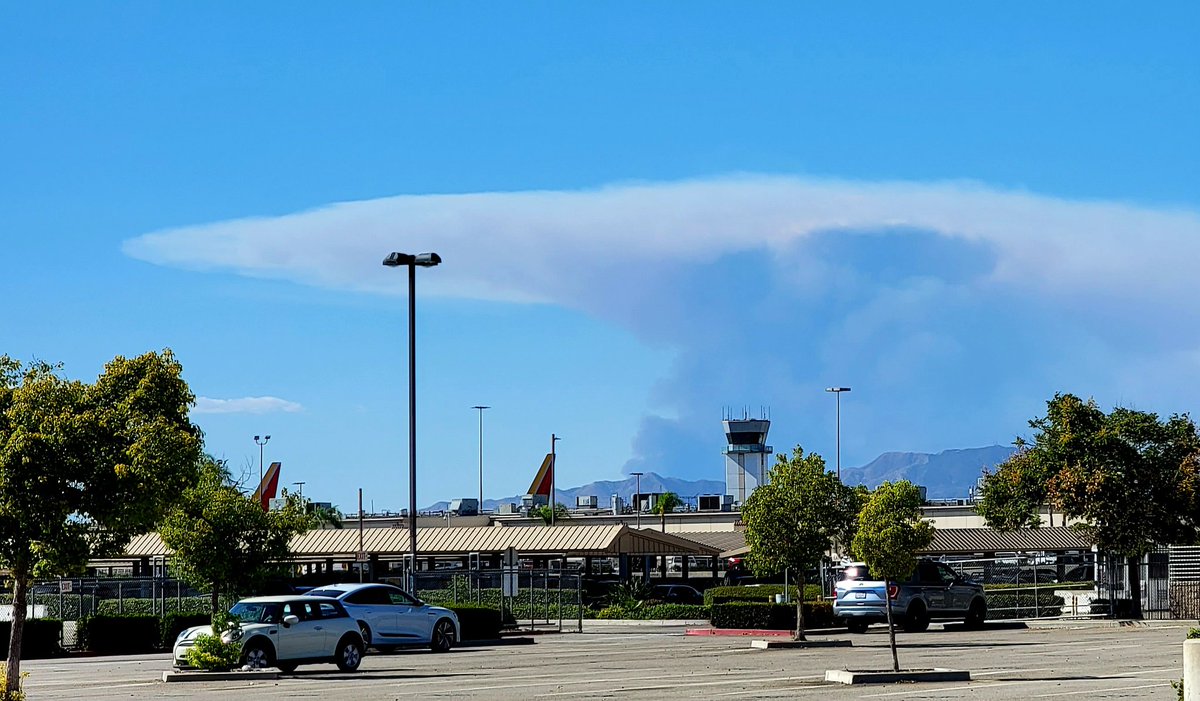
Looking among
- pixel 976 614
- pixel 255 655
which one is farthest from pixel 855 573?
pixel 255 655

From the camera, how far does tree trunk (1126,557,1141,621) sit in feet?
161

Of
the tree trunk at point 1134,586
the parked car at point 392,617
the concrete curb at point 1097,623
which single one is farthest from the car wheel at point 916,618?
the parked car at point 392,617

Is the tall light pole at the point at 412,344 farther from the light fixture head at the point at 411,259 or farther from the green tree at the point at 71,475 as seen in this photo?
the green tree at the point at 71,475

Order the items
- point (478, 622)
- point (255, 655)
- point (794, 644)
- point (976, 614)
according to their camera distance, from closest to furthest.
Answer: point (255, 655), point (794, 644), point (478, 622), point (976, 614)

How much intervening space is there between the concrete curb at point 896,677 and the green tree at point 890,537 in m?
1.70

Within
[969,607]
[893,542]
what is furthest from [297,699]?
[969,607]

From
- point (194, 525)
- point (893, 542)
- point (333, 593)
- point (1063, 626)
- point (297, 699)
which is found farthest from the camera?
point (1063, 626)

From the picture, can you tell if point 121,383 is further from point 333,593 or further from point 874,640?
point 874,640

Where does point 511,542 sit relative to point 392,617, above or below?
above

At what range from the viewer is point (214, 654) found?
27.8 meters

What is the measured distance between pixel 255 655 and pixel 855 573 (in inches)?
759

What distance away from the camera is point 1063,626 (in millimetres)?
45750

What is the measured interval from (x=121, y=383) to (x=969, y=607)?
3039 centimetres

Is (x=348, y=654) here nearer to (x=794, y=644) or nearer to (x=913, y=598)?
(x=794, y=644)
